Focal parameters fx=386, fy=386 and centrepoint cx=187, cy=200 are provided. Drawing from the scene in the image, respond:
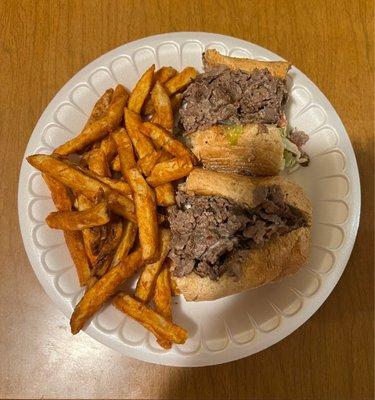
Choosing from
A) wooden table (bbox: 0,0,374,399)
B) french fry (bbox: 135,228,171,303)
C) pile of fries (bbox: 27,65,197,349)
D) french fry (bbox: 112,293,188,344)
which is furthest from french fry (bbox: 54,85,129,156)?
french fry (bbox: 112,293,188,344)

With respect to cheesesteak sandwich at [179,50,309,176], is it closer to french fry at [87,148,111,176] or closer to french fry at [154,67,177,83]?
french fry at [154,67,177,83]

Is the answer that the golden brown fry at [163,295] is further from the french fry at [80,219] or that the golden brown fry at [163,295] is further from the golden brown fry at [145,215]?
the french fry at [80,219]

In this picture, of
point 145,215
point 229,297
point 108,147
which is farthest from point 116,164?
point 229,297

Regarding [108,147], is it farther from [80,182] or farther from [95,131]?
[80,182]

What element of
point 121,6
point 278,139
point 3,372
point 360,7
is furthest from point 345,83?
point 3,372

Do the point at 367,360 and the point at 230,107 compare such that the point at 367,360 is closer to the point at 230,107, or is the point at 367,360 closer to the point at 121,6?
the point at 230,107

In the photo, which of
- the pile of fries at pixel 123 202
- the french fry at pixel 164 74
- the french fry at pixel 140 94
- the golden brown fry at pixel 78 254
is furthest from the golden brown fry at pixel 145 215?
the french fry at pixel 164 74
